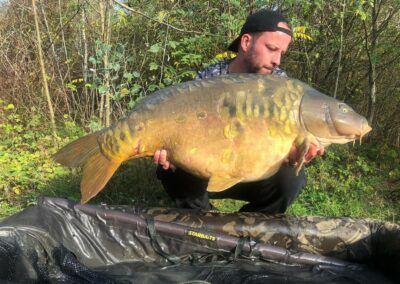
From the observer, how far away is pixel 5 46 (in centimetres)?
412

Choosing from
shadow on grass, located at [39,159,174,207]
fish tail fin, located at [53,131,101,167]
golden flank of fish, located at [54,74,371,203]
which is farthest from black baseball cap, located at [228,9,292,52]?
shadow on grass, located at [39,159,174,207]

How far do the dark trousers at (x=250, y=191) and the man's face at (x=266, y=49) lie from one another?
18.0 inches

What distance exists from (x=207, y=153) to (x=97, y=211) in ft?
1.82

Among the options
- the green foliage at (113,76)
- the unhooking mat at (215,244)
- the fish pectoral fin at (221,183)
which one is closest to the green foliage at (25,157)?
the green foliage at (113,76)

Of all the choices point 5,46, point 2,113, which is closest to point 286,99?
point 2,113

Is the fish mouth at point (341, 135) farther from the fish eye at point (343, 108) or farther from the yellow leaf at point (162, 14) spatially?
the yellow leaf at point (162, 14)

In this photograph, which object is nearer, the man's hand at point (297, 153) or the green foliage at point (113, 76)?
the man's hand at point (297, 153)

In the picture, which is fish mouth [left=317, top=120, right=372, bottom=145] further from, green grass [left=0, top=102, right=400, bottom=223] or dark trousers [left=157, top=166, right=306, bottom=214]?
green grass [left=0, top=102, right=400, bottom=223]

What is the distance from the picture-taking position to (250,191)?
2.08 metres

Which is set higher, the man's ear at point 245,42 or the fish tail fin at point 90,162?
the man's ear at point 245,42

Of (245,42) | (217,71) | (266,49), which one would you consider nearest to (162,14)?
(217,71)

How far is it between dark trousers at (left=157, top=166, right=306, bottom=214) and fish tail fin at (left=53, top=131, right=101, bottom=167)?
0.54 m

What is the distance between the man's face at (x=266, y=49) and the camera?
78.8 inches

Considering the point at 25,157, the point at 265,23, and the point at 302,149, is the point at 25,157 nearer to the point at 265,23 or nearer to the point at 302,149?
the point at 265,23
